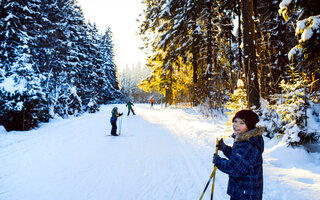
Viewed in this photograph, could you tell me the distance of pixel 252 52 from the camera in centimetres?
746

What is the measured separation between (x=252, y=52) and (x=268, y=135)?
3375 mm

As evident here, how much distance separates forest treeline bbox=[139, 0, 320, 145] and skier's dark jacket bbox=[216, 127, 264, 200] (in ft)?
11.2

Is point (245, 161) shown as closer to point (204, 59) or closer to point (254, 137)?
point (254, 137)

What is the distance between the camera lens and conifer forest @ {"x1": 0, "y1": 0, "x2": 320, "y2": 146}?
4840mm

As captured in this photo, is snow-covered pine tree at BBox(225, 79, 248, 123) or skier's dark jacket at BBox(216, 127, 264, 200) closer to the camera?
skier's dark jacket at BBox(216, 127, 264, 200)

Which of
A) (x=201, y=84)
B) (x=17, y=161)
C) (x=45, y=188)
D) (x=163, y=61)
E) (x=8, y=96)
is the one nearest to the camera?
(x=45, y=188)

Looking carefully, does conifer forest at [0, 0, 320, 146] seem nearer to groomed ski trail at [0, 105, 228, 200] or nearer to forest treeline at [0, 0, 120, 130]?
forest treeline at [0, 0, 120, 130]

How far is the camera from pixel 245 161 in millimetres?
1973

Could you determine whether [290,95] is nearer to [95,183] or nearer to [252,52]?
[252,52]

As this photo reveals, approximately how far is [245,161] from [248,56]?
665 cm

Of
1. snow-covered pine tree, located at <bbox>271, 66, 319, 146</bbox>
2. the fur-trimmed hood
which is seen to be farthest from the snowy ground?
the fur-trimmed hood

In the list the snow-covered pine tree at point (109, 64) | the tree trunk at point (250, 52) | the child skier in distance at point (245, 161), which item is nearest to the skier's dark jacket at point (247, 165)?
the child skier in distance at point (245, 161)

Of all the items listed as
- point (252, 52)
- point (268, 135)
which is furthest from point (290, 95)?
point (252, 52)

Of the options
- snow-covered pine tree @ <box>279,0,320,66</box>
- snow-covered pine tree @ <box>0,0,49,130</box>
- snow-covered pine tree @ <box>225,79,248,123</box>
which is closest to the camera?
snow-covered pine tree @ <box>279,0,320,66</box>
